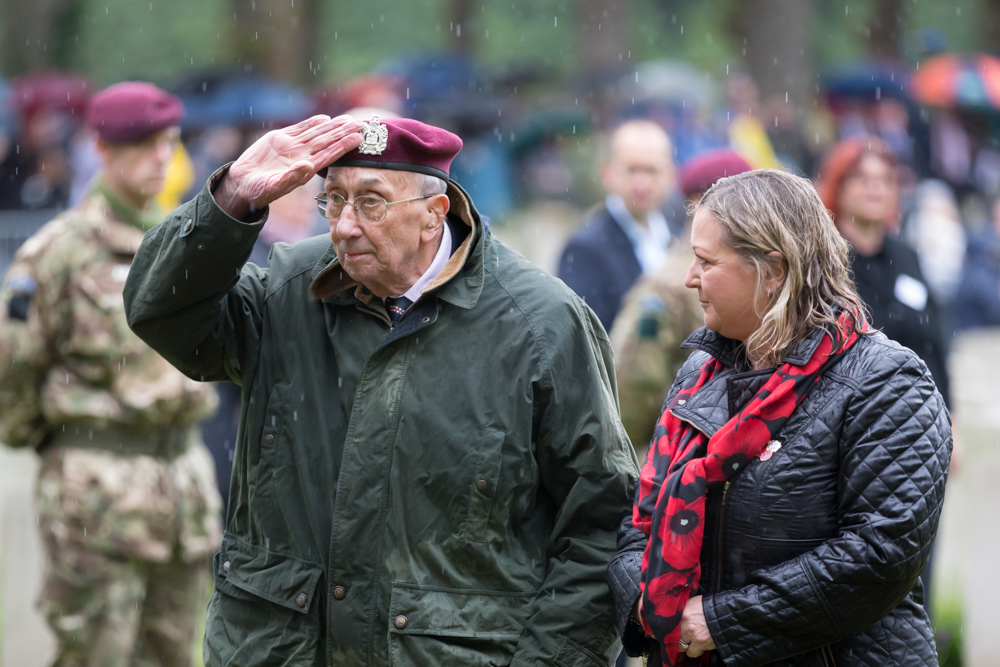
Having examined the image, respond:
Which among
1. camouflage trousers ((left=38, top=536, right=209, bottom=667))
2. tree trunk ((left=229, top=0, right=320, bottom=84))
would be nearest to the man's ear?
camouflage trousers ((left=38, top=536, right=209, bottom=667))

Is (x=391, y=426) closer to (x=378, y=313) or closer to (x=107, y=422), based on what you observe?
(x=378, y=313)

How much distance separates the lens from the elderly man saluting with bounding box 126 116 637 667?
345cm

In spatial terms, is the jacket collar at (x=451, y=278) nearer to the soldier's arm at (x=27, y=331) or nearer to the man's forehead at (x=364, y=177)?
the man's forehead at (x=364, y=177)

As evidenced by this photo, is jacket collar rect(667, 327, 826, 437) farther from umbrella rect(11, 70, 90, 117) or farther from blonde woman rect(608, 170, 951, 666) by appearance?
umbrella rect(11, 70, 90, 117)

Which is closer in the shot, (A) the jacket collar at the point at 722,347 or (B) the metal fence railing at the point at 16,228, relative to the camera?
(A) the jacket collar at the point at 722,347

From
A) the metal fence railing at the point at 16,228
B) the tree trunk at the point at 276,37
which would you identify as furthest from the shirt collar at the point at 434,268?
the tree trunk at the point at 276,37

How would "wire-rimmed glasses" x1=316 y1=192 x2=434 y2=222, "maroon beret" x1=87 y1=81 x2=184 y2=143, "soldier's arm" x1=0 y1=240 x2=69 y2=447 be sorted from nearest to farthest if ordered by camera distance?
1. "wire-rimmed glasses" x1=316 y1=192 x2=434 y2=222
2. "soldier's arm" x1=0 y1=240 x2=69 y2=447
3. "maroon beret" x1=87 y1=81 x2=184 y2=143

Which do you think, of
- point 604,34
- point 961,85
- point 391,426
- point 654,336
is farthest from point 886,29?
point 391,426

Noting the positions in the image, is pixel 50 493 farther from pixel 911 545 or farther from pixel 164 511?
pixel 911 545

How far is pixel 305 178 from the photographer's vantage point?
11.0ft

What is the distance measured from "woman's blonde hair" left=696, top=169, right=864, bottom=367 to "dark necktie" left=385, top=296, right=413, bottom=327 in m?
0.88

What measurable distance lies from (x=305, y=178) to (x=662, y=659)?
61.0 inches

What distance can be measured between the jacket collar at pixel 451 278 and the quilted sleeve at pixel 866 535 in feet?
3.48

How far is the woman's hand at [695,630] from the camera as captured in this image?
326cm
